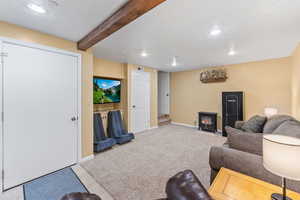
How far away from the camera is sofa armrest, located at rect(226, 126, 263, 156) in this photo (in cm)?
184

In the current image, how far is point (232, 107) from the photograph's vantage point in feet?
14.5

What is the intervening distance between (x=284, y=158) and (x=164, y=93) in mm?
6180

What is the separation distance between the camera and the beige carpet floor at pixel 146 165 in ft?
6.51

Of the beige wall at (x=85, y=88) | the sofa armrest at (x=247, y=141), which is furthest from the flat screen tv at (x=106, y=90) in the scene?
the sofa armrest at (x=247, y=141)

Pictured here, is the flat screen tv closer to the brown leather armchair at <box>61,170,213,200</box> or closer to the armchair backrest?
the armchair backrest

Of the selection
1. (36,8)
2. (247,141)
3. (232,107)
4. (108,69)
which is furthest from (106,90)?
(232,107)

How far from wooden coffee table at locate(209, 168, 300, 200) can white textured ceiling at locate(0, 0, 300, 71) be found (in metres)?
1.92

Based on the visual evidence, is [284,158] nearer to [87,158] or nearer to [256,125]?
[256,125]

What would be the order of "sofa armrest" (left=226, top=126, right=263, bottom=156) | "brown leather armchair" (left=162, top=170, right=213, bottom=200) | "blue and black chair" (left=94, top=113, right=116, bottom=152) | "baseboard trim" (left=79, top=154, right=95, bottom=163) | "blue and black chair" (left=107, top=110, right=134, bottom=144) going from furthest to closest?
"blue and black chair" (left=107, top=110, right=134, bottom=144)
"blue and black chair" (left=94, top=113, right=116, bottom=152)
"baseboard trim" (left=79, top=154, right=95, bottom=163)
"sofa armrest" (left=226, top=126, right=263, bottom=156)
"brown leather armchair" (left=162, top=170, right=213, bottom=200)

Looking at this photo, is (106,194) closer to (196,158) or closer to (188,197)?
(188,197)

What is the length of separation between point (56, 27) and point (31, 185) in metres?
2.52

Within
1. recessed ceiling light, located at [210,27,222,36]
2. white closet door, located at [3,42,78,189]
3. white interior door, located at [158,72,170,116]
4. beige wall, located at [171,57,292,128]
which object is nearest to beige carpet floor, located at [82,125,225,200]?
white closet door, located at [3,42,78,189]

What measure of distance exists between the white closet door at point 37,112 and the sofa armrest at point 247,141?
2.91 metres

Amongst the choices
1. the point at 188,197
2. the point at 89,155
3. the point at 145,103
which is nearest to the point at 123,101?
the point at 145,103
